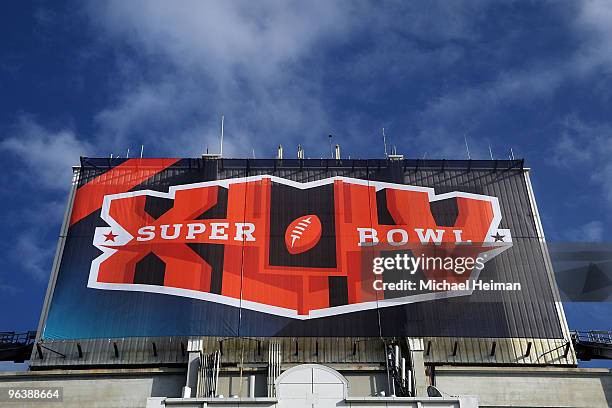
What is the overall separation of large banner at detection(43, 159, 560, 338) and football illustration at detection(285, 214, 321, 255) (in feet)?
0.31

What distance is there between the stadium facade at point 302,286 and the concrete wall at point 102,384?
3.6 inches

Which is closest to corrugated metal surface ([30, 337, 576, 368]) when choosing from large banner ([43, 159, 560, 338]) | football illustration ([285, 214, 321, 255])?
large banner ([43, 159, 560, 338])

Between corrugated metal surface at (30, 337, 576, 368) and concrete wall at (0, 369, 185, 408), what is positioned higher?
corrugated metal surface at (30, 337, 576, 368)

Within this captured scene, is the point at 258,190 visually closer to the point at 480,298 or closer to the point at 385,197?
the point at 385,197

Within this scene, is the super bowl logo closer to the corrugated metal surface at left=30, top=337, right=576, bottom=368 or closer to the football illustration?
the football illustration

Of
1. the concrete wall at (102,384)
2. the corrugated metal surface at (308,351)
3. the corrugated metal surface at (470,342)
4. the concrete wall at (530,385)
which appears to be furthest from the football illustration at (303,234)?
the concrete wall at (530,385)

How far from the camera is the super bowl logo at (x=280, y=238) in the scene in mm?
41875

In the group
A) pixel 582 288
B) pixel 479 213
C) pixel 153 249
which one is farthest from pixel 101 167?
pixel 582 288

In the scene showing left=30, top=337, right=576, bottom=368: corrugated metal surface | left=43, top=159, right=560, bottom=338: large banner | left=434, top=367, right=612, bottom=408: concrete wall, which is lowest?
left=434, top=367, right=612, bottom=408: concrete wall

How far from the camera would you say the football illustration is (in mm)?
43844

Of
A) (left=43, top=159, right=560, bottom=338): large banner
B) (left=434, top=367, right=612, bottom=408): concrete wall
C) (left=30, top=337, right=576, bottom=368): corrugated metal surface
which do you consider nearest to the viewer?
(left=434, top=367, right=612, bottom=408): concrete wall

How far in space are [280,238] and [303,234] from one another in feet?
5.58

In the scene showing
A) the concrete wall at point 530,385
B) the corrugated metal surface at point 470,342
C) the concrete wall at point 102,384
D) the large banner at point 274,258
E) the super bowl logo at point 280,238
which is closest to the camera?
the concrete wall at point 530,385

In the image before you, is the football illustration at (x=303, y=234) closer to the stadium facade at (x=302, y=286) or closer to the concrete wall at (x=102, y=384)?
the stadium facade at (x=302, y=286)
